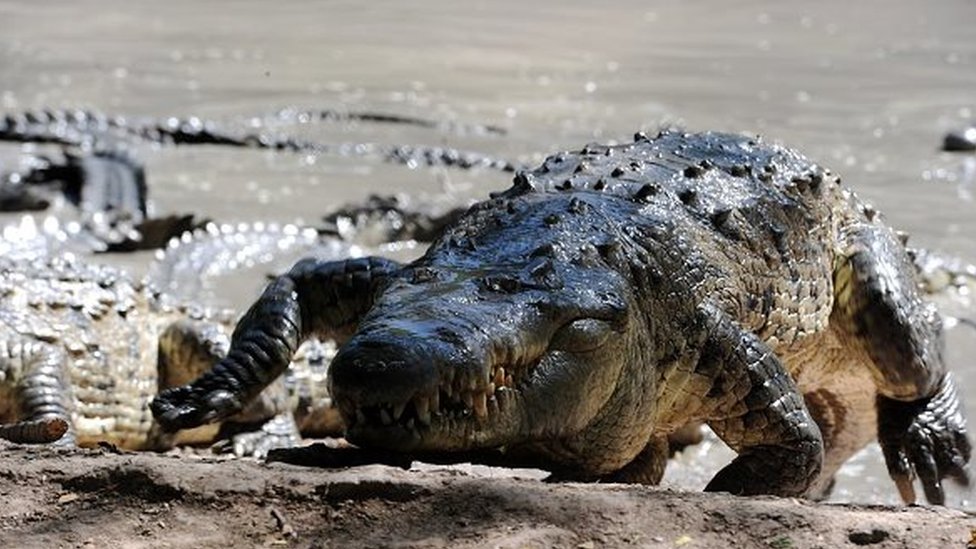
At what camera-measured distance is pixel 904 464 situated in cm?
514

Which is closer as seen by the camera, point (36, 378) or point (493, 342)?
point (493, 342)

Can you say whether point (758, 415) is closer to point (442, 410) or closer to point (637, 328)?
point (637, 328)

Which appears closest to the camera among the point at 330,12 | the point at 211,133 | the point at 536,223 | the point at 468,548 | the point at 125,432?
the point at 468,548

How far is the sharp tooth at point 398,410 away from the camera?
115 inches

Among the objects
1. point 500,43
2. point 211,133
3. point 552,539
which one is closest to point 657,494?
point 552,539

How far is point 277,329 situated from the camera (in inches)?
156

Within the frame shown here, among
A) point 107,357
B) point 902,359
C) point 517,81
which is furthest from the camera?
point 517,81

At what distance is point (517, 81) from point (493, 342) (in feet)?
40.0

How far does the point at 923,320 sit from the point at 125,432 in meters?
3.13

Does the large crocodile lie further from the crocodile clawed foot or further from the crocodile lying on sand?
the crocodile lying on sand

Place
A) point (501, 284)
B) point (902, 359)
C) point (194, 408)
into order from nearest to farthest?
point (501, 284) < point (194, 408) < point (902, 359)

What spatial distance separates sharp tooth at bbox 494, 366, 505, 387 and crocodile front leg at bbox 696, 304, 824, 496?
3.05ft

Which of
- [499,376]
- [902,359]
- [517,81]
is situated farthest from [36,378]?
[517,81]

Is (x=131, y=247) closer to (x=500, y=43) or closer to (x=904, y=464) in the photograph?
(x=904, y=464)
